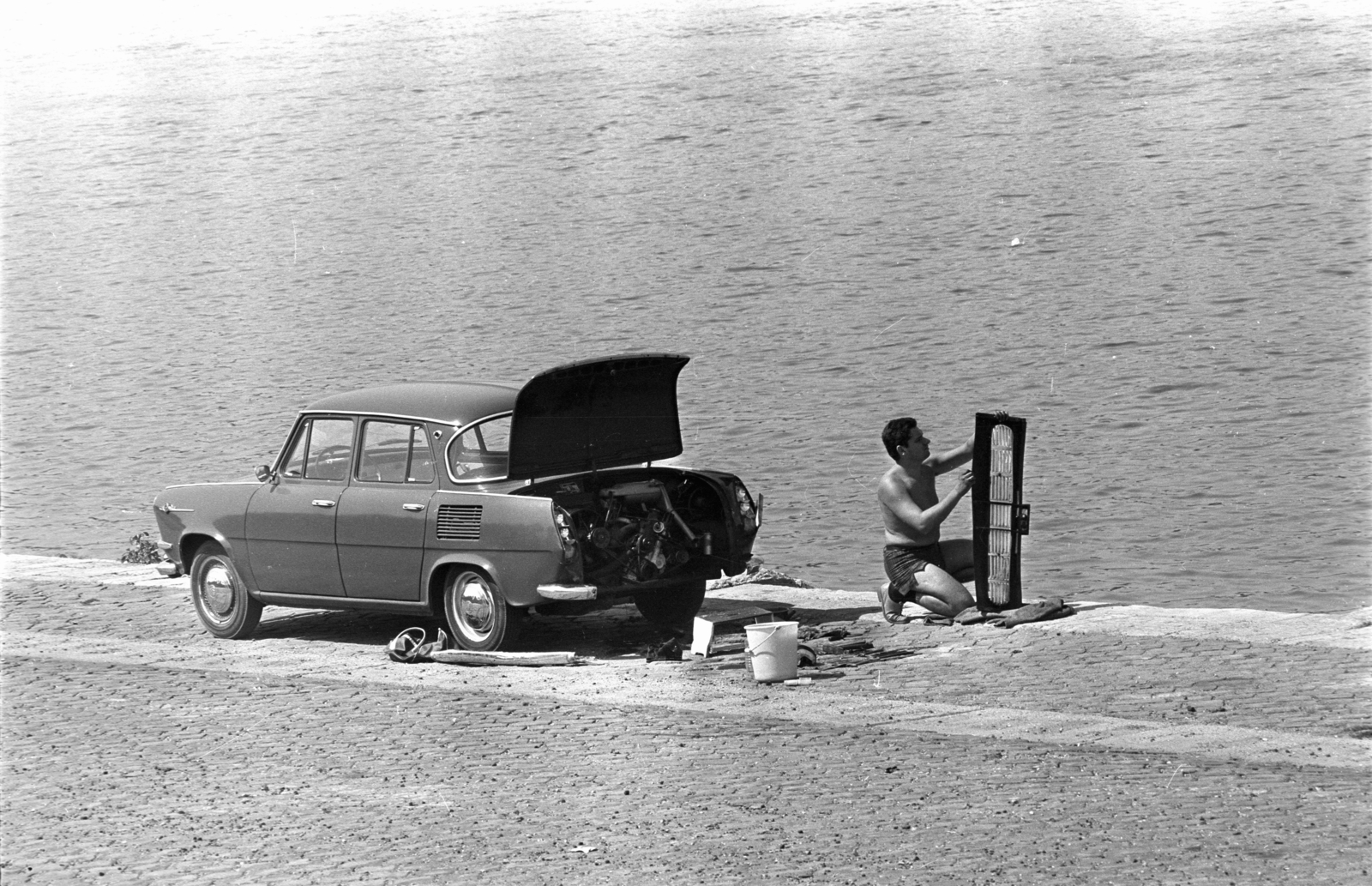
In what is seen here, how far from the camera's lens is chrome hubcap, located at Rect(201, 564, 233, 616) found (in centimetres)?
1290

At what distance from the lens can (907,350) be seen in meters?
30.3

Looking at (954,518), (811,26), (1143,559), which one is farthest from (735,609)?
(811,26)

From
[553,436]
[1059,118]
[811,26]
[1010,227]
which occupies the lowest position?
[553,436]

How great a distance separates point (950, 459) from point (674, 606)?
2132 mm

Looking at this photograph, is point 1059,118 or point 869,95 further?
point 869,95

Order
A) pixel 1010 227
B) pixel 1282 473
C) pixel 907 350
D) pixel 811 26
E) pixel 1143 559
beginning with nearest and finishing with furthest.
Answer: pixel 1143 559
pixel 1282 473
pixel 907 350
pixel 1010 227
pixel 811 26

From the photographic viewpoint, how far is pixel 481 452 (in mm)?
11875

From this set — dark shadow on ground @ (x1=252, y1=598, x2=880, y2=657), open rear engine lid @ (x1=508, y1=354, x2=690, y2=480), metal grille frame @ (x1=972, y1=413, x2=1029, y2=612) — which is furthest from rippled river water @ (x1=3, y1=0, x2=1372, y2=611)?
open rear engine lid @ (x1=508, y1=354, x2=690, y2=480)

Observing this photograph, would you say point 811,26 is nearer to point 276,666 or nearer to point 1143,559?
point 1143,559

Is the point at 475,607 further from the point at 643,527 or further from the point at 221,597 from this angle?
the point at 221,597

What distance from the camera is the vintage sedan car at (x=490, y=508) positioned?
11.4m

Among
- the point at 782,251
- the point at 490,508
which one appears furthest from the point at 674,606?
the point at 782,251

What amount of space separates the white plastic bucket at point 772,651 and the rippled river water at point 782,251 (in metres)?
5.80

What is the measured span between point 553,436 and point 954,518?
9072 millimetres
